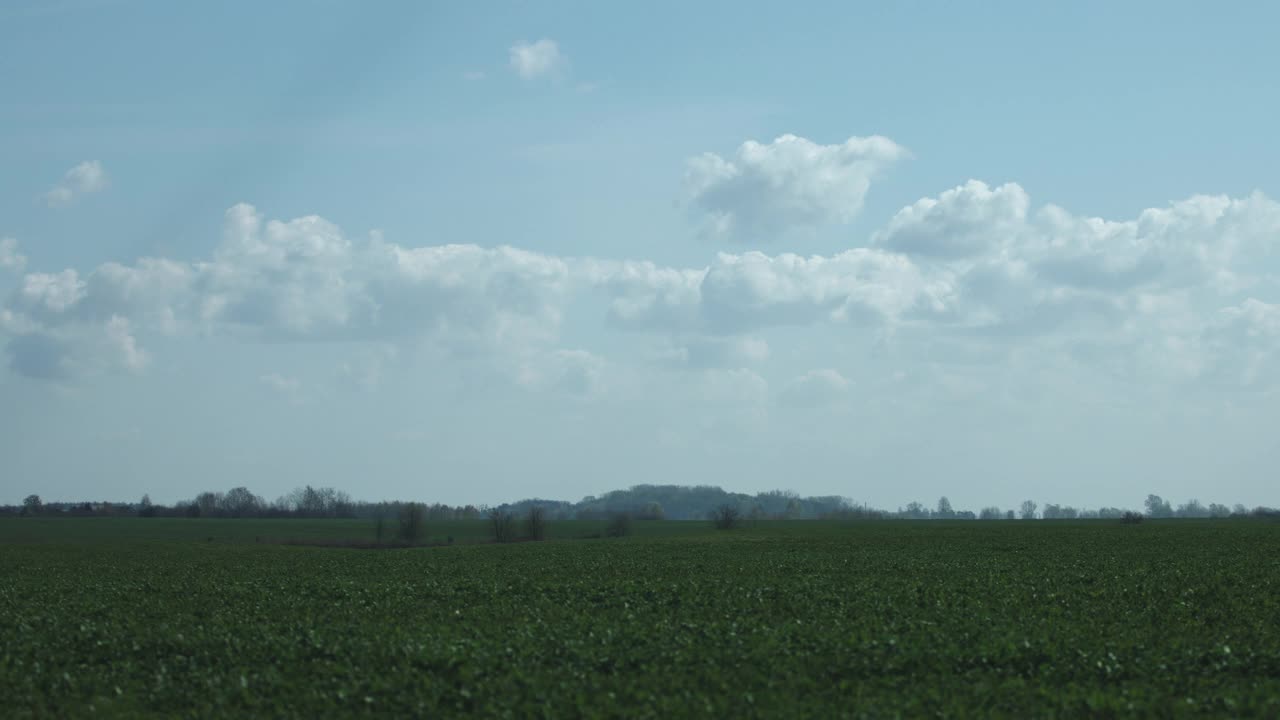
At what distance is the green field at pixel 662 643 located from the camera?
19.3 m

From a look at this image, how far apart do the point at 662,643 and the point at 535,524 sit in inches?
3480

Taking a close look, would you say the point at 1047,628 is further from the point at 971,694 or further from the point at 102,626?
the point at 102,626

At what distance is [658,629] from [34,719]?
43.2 feet

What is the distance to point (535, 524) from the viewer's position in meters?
111

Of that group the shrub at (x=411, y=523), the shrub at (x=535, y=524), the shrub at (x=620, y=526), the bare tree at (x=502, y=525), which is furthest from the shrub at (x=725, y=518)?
the shrub at (x=411, y=523)

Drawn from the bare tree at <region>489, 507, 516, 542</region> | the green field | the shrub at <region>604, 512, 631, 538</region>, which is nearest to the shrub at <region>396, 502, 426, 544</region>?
the bare tree at <region>489, 507, 516, 542</region>

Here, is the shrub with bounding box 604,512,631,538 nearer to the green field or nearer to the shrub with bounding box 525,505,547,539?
the shrub with bounding box 525,505,547,539

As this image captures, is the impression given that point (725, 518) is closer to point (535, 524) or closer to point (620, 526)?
point (620, 526)

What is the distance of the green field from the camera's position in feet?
63.3

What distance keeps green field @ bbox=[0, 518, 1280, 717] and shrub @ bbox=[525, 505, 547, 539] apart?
6587cm

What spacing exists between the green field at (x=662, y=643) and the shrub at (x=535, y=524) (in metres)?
65.9

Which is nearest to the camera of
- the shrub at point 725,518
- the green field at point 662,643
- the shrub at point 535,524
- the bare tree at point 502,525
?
the green field at point 662,643

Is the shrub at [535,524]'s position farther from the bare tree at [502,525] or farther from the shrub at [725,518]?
the shrub at [725,518]

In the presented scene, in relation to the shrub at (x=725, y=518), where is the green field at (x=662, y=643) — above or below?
below
